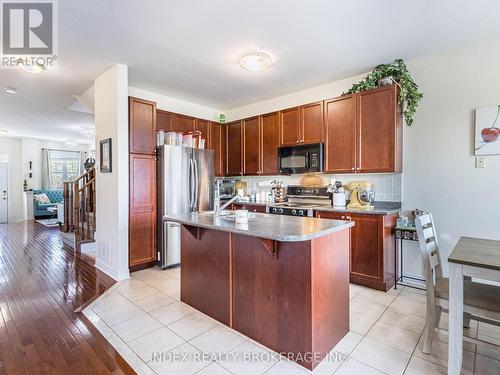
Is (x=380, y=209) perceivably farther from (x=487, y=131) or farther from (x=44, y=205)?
(x=44, y=205)

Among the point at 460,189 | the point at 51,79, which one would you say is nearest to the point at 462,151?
the point at 460,189

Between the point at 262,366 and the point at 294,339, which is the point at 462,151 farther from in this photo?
the point at 262,366

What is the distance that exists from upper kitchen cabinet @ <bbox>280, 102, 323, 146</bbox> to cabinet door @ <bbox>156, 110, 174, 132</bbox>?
183cm

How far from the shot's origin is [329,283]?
192 cm

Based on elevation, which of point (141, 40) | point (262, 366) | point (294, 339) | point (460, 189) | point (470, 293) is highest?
point (141, 40)

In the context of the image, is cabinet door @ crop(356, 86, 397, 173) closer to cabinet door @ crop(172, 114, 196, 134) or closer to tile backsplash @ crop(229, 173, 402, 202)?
tile backsplash @ crop(229, 173, 402, 202)

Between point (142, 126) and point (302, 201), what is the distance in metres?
2.63

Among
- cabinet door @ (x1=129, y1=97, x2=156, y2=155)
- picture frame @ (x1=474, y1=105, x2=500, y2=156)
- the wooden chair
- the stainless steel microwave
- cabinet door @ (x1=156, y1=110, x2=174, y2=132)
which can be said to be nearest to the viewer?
the wooden chair

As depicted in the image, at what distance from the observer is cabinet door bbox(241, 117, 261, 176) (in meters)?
4.59

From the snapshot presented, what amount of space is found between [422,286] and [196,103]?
4.54 m

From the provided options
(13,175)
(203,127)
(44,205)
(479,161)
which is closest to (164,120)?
(203,127)

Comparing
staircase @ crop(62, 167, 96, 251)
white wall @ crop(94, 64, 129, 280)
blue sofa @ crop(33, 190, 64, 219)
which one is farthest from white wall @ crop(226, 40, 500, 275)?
blue sofa @ crop(33, 190, 64, 219)

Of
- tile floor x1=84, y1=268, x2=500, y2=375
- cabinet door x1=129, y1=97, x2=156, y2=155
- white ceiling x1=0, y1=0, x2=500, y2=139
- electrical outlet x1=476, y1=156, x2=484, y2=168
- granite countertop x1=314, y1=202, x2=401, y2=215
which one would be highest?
white ceiling x1=0, y1=0, x2=500, y2=139

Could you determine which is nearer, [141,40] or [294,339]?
[294,339]
